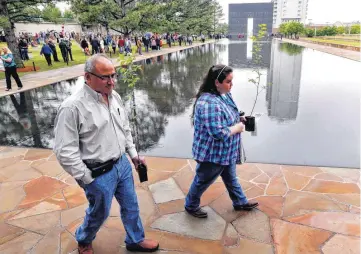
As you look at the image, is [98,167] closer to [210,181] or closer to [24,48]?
[210,181]

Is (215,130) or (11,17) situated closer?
(215,130)

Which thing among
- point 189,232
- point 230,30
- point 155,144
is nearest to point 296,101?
point 155,144

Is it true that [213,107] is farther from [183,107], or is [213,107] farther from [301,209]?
[183,107]

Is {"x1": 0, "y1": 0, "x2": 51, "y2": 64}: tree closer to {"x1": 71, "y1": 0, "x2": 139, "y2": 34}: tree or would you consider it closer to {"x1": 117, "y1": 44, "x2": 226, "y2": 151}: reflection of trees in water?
{"x1": 71, "y1": 0, "x2": 139, "y2": 34}: tree

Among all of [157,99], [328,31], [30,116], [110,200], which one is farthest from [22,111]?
[328,31]

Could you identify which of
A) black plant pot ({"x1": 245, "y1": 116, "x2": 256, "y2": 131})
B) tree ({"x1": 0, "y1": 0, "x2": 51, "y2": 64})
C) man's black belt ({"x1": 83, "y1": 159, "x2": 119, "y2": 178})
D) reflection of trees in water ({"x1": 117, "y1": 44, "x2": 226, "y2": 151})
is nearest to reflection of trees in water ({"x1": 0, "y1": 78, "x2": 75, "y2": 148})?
reflection of trees in water ({"x1": 117, "y1": 44, "x2": 226, "y2": 151})

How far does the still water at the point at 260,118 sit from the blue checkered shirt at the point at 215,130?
1032 mm

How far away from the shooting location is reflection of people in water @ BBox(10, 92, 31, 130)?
6.97 m

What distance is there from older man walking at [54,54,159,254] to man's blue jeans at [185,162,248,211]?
26.6 inches

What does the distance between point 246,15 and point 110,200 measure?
509ft

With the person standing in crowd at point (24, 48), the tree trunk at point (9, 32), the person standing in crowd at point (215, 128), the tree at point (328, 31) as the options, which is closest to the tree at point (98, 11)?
the person standing in crowd at point (24, 48)

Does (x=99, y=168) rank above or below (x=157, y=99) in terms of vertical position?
above

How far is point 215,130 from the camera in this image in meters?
2.48

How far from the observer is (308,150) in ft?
16.2
